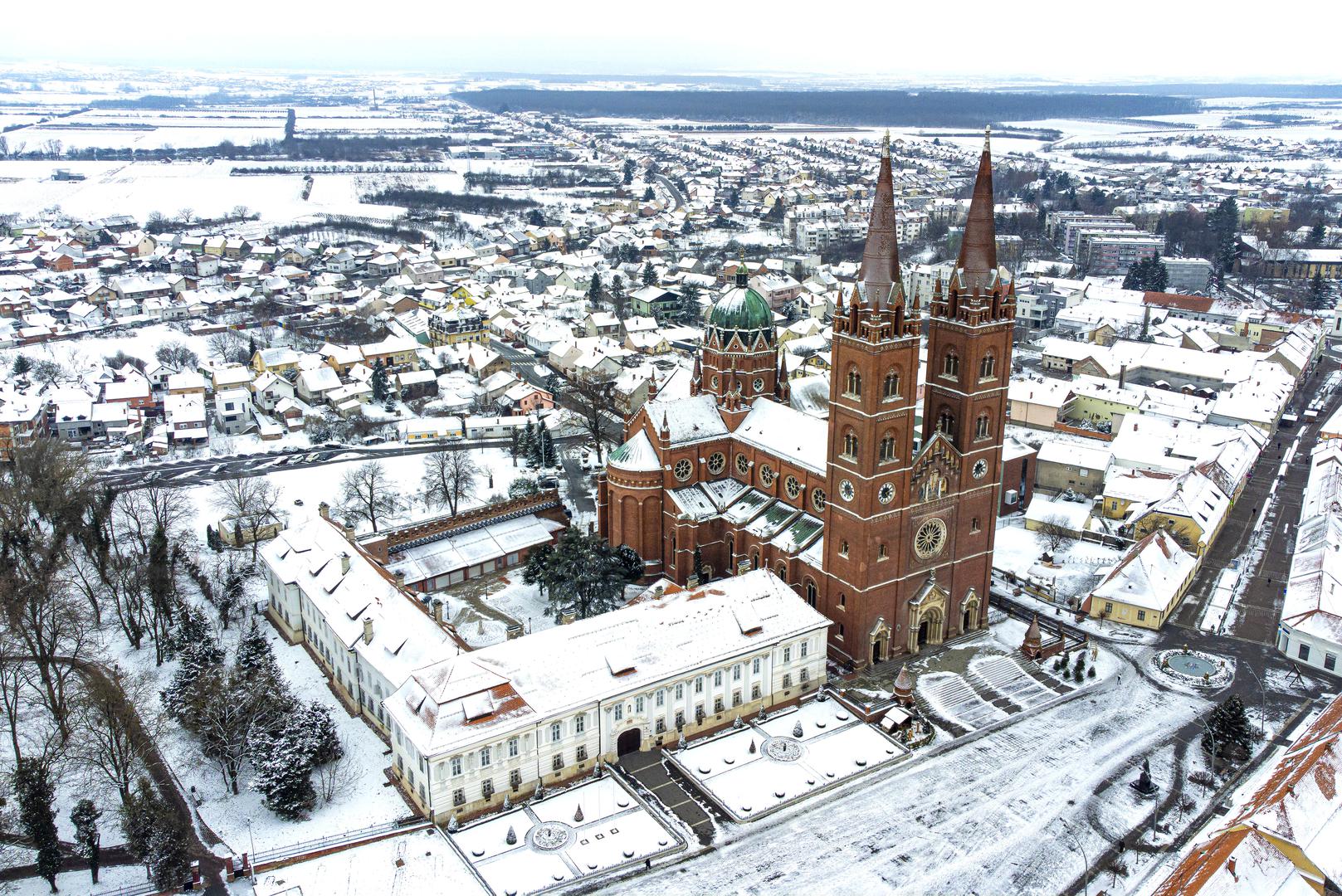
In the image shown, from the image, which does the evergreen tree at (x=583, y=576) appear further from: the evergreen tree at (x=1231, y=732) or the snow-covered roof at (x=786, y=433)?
the evergreen tree at (x=1231, y=732)

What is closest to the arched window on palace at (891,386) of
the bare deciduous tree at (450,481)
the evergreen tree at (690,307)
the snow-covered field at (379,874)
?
the snow-covered field at (379,874)

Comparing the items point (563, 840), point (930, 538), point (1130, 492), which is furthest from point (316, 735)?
point (1130, 492)

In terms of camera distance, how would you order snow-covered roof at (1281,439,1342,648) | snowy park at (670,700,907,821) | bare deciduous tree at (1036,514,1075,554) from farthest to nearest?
bare deciduous tree at (1036,514,1075,554) → snow-covered roof at (1281,439,1342,648) → snowy park at (670,700,907,821)

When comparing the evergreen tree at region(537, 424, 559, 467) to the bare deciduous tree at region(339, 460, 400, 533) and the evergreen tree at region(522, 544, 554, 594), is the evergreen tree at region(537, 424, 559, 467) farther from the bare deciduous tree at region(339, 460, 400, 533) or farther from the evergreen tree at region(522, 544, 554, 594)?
the evergreen tree at region(522, 544, 554, 594)

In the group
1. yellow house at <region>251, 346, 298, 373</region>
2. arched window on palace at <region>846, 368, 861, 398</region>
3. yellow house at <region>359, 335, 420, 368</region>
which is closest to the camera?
arched window on palace at <region>846, 368, 861, 398</region>

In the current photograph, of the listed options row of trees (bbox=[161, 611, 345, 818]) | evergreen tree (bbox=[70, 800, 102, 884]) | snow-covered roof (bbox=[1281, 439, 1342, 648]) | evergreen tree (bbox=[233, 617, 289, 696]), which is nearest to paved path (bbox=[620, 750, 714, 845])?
row of trees (bbox=[161, 611, 345, 818])
